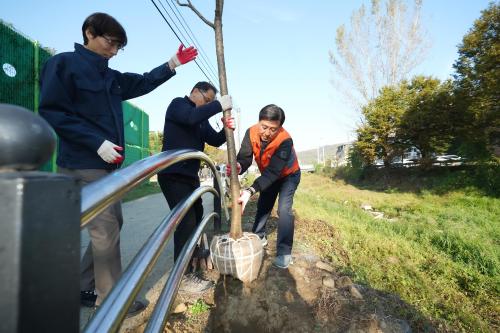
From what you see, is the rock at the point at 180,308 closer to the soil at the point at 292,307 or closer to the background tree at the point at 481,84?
the soil at the point at 292,307

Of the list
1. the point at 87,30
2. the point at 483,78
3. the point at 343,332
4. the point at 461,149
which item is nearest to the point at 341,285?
the point at 343,332

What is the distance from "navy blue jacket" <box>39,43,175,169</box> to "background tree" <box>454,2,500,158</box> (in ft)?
38.4

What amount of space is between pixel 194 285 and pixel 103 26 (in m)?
1.83

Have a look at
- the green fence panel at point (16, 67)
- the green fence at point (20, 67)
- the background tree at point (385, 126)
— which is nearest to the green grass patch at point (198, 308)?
the green fence at point (20, 67)

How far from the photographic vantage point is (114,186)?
2.41ft

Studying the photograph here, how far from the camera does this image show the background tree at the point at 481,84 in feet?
33.8

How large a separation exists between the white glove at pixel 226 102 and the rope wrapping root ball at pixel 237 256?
0.99 metres

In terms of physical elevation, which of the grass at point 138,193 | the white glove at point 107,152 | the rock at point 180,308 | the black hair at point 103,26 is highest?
the black hair at point 103,26

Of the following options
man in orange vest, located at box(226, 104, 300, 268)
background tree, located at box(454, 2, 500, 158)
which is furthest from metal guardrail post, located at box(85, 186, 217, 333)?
background tree, located at box(454, 2, 500, 158)

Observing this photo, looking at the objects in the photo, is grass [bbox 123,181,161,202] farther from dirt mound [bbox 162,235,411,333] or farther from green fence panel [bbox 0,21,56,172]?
dirt mound [bbox 162,235,411,333]

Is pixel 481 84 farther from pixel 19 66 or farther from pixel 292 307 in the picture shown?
pixel 19 66

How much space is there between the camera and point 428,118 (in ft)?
49.0

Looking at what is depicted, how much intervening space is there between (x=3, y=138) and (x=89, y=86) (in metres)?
1.61

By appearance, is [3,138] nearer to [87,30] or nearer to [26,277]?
[26,277]
